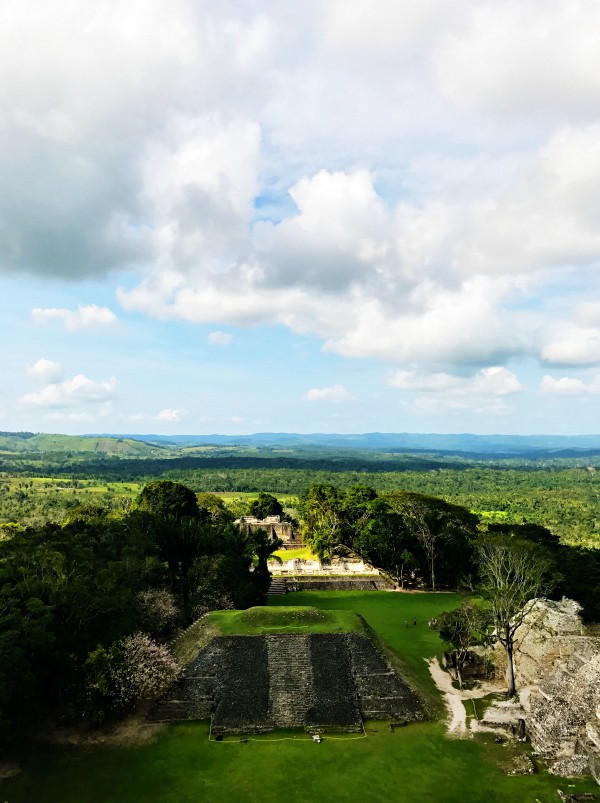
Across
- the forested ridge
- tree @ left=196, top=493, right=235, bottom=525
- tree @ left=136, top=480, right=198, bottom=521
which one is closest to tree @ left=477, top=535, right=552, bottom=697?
tree @ left=136, top=480, right=198, bottom=521

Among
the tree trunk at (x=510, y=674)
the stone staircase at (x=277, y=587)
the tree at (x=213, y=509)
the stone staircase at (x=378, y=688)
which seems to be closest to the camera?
the stone staircase at (x=378, y=688)

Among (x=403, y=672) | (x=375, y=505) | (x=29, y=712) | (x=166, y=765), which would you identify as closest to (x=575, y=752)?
(x=403, y=672)

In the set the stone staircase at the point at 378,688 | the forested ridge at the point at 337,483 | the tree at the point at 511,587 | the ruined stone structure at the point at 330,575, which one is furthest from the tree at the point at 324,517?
the forested ridge at the point at 337,483

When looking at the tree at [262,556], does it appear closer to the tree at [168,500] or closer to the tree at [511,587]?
the tree at [168,500]

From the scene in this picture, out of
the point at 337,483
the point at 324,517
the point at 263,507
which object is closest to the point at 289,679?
the point at 324,517

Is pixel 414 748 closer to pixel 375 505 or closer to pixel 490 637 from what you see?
pixel 490 637

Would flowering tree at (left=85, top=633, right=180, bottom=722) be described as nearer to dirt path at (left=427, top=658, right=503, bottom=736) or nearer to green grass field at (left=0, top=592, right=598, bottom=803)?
green grass field at (left=0, top=592, right=598, bottom=803)
